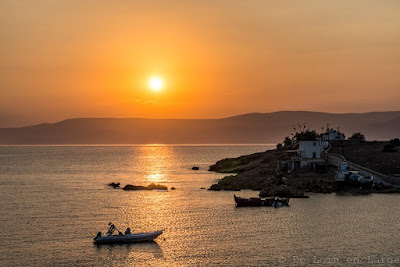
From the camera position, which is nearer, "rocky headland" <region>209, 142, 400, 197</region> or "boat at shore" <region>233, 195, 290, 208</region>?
"boat at shore" <region>233, 195, 290, 208</region>

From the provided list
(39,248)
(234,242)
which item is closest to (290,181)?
(234,242)

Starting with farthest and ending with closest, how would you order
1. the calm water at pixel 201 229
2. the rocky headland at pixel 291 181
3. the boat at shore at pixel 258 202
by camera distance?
the rocky headland at pixel 291 181, the boat at shore at pixel 258 202, the calm water at pixel 201 229

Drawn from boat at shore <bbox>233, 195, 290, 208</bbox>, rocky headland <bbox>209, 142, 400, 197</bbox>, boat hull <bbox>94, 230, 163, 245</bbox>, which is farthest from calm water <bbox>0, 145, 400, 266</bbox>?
rocky headland <bbox>209, 142, 400, 197</bbox>

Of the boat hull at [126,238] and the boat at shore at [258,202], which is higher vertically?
the boat at shore at [258,202]

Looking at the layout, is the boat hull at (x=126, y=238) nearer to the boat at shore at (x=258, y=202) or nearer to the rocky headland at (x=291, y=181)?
the boat at shore at (x=258, y=202)

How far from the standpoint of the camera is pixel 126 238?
191ft

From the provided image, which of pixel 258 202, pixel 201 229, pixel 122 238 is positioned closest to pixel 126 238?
pixel 122 238

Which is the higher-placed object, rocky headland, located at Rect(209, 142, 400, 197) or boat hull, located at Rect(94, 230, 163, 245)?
rocky headland, located at Rect(209, 142, 400, 197)

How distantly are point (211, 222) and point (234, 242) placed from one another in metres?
12.4

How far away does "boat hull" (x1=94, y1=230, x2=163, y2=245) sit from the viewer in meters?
57.3

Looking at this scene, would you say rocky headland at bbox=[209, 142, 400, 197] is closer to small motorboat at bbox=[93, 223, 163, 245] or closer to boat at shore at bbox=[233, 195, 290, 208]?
boat at shore at bbox=[233, 195, 290, 208]

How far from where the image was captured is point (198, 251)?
54031mm

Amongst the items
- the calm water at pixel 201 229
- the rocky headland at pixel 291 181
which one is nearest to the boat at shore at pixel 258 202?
the calm water at pixel 201 229

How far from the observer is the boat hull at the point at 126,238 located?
57281 mm
